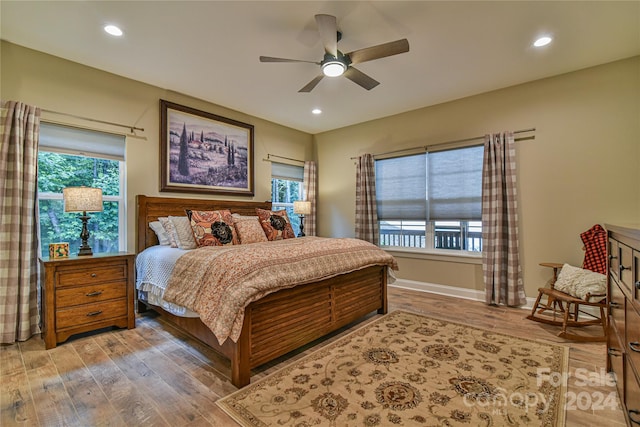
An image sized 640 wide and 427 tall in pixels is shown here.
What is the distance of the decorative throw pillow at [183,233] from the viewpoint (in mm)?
3021

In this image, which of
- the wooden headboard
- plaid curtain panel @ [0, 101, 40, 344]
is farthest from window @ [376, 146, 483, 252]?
plaid curtain panel @ [0, 101, 40, 344]

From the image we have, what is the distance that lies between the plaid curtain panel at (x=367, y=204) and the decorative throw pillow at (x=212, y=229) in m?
2.25

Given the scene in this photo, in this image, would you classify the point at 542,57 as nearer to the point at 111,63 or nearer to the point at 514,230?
the point at 514,230

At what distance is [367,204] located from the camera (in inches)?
190

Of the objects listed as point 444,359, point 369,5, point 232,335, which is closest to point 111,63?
point 369,5

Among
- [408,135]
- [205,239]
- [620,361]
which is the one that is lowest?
[620,361]

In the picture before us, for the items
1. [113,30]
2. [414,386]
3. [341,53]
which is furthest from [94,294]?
[341,53]

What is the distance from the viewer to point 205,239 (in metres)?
3.05

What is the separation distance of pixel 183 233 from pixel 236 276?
1433 millimetres

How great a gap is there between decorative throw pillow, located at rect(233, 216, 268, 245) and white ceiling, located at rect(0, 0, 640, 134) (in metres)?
1.69

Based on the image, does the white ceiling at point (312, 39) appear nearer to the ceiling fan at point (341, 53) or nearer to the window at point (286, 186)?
the ceiling fan at point (341, 53)

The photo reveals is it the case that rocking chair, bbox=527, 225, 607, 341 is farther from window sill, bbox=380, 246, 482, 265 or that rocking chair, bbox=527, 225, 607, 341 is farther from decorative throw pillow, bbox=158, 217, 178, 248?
decorative throw pillow, bbox=158, 217, 178, 248

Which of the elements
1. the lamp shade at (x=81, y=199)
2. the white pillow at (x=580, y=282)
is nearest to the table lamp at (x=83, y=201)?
the lamp shade at (x=81, y=199)

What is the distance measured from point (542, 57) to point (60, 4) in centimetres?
433
